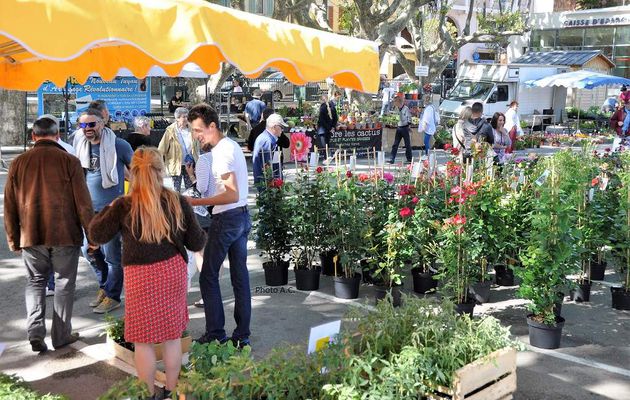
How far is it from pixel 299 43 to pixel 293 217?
270cm

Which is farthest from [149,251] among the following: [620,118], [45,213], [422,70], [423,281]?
[422,70]

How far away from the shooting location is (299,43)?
15.4 ft

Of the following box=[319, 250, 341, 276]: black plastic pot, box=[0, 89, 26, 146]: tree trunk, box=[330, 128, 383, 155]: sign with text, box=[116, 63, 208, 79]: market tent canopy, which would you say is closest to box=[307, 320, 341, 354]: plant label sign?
box=[319, 250, 341, 276]: black plastic pot

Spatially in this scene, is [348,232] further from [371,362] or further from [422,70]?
[422,70]

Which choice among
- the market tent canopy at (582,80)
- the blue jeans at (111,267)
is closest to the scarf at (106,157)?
the blue jeans at (111,267)

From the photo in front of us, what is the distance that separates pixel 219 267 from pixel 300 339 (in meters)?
1.07

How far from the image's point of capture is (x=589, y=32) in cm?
4291

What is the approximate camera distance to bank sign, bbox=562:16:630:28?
40562 millimetres

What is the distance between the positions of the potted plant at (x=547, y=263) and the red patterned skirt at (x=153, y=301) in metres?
2.88

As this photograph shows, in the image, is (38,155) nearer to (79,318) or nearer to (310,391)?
(79,318)

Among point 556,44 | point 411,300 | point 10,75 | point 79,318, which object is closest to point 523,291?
point 411,300

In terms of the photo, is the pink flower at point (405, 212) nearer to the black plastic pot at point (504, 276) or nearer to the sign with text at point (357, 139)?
the black plastic pot at point (504, 276)

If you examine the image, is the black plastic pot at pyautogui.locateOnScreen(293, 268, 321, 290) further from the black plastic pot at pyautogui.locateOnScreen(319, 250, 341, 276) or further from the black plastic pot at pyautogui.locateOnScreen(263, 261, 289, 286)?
the black plastic pot at pyautogui.locateOnScreen(319, 250, 341, 276)

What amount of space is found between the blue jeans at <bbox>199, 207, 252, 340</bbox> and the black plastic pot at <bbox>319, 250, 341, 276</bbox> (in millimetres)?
2282
